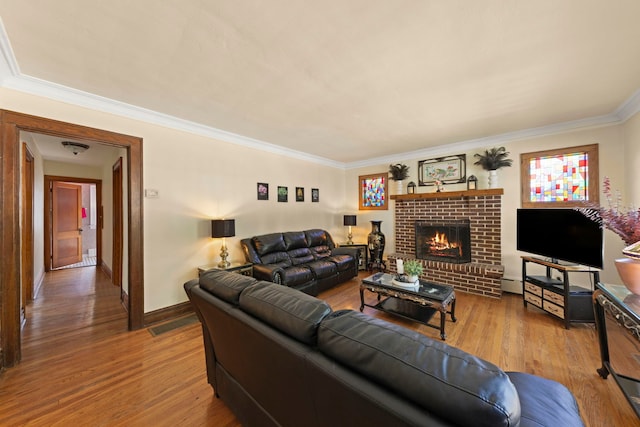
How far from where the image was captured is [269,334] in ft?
3.58

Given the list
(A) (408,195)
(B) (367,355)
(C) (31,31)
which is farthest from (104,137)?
(A) (408,195)

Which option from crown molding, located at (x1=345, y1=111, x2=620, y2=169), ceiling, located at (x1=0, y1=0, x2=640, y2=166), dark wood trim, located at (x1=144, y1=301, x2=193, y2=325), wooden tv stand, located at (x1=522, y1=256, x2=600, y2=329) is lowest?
dark wood trim, located at (x1=144, y1=301, x2=193, y2=325)

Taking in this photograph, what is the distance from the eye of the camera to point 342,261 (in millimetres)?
4301

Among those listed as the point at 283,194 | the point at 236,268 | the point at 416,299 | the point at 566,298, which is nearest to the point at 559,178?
the point at 566,298

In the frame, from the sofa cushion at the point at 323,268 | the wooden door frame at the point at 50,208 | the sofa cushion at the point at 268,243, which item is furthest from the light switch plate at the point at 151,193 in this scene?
the wooden door frame at the point at 50,208

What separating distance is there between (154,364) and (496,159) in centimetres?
517

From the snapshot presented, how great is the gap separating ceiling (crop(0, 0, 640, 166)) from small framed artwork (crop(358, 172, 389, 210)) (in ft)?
8.00

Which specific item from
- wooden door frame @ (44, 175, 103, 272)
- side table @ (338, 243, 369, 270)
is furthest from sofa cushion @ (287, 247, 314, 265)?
wooden door frame @ (44, 175, 103, 272)

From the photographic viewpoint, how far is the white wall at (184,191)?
8.89 ft

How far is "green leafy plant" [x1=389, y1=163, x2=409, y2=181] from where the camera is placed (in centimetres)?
505

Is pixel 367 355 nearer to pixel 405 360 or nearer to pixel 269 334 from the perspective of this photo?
pixel 405 360

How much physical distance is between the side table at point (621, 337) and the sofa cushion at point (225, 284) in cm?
240

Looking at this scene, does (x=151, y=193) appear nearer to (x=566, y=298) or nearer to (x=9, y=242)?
(x=9, y=242)

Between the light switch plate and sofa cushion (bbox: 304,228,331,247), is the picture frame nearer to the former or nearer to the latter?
sofa cushion (bbox: 304,228,331,247)
